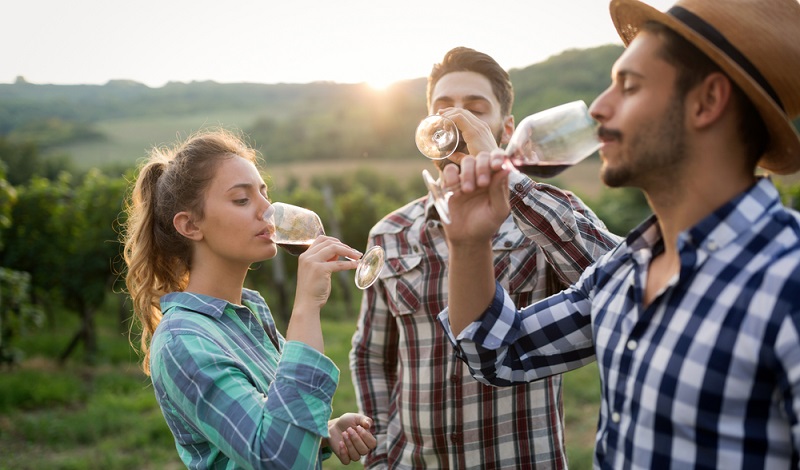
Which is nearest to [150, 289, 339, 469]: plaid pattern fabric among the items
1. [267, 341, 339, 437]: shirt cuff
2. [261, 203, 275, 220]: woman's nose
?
[267, 341, 339, 437]: shirt cuff

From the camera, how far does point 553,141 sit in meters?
1.74

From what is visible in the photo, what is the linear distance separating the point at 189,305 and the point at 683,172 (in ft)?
4.92

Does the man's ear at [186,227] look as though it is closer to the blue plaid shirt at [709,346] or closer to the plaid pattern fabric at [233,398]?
the plaid pattern fabric at [233,398]

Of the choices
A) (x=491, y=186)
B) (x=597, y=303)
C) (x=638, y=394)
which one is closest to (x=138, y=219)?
(x=491, y=186)

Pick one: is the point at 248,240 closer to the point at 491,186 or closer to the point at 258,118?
the point at 491,186

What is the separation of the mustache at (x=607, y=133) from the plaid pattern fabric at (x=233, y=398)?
987 mm

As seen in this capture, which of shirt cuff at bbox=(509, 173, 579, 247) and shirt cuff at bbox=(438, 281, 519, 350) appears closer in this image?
shirt cuff at bbox=(438, 281, 519, 350)

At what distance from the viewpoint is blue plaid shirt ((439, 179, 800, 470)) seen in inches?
53.6

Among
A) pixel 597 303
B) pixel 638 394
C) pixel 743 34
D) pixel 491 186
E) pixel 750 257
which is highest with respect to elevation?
pixel 743 34

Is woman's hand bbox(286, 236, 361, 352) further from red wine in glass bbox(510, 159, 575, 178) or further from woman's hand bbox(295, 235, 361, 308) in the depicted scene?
red wine in glass bbox(510, 159, 575, 178)

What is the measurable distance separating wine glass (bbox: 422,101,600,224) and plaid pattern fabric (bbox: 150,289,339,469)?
24.3 inches

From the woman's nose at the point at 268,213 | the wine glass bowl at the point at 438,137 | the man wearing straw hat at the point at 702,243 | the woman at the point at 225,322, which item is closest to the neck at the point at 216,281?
the woman at the point at 225,322

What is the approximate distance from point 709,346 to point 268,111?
80.2 feet

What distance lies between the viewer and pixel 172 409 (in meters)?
2.01
